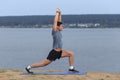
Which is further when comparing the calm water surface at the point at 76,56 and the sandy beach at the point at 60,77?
the calm water surface at the point at 76,56

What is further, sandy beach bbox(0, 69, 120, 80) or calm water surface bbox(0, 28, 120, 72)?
calm water surface bbox(0, 28, 120, 72)

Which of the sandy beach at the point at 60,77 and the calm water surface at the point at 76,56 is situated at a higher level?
the sandy beach at the point at 60,77

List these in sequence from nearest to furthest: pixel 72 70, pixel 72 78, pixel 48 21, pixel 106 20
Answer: pixel 72 78 < pixel 72 70 < pixel 48 21 < pixel 106 20

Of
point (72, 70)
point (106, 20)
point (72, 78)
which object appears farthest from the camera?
point (106, 20)

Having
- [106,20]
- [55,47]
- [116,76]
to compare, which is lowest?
[106,20]

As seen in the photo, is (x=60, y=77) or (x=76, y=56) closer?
(x=60, y=77)

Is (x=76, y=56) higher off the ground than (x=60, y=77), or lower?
lower

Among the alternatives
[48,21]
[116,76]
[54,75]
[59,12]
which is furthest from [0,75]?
[48,21]

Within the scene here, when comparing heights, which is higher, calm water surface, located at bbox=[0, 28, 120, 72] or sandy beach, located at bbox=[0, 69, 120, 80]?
sandy beach, located at bbox=[0, 69, 120, 80]

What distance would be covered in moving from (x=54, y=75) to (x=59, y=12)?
5.80 ft

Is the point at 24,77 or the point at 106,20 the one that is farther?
the point at 106,20

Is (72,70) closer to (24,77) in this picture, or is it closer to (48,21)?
(24,77)

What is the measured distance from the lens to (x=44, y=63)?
1346cm

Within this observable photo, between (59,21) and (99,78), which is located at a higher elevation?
(59,21)
